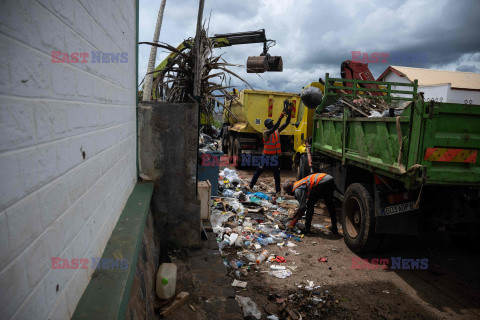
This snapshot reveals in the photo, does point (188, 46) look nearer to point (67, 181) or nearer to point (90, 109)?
point (90, 109)

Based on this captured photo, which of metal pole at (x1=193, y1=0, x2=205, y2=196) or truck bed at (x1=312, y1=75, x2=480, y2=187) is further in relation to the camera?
metal pole at (x1=193, y1=0, x2=205, y2=196)

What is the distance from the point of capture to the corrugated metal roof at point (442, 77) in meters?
22.5

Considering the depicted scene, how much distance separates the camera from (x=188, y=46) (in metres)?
3.87

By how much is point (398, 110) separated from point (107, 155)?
3.94 metres

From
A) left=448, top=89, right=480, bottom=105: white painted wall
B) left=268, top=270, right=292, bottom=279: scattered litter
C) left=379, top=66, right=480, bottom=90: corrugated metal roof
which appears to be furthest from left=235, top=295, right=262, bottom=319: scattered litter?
left=448, top=89, right=480, bottom=105: white painted wall

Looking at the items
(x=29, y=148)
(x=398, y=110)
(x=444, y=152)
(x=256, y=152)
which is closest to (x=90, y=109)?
(x=29, y=148)

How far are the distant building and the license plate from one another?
1840cm

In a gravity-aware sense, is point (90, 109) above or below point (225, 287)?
above

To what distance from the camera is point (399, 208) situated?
12.4 ft

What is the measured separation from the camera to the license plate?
3.68 metres

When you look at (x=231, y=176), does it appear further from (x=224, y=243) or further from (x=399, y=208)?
(x=399, y=208)

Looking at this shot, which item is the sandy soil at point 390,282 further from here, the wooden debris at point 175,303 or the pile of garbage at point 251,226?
the wooden debris at point 175,303

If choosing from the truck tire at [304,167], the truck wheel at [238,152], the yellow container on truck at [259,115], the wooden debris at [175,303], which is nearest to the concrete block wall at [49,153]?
the wooden debris at [175,303]

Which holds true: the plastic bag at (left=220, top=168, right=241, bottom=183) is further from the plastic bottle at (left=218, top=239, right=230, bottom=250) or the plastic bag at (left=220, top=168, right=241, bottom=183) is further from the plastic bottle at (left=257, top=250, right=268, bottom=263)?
the plastic bottle at (left=257, top=250, right=268, bottom=263)
